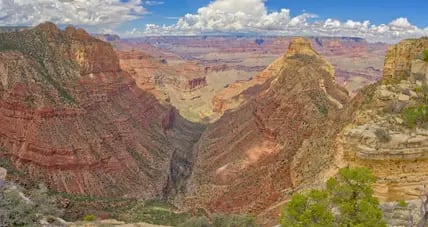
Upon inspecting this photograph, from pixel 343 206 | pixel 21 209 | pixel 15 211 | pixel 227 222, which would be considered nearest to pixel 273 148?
pixel 227 222

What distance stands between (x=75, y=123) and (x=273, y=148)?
33308 millimetres

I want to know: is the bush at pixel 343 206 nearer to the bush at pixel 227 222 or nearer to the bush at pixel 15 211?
the bush at pixel 15 211

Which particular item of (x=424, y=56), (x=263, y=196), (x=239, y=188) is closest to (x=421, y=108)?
(x=424, y=56)

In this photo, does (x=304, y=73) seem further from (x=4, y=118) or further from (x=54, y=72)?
(x=4, y=118)

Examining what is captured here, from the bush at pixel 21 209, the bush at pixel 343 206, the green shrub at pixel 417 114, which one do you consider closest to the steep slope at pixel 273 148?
the green shrub at pixel 417 114

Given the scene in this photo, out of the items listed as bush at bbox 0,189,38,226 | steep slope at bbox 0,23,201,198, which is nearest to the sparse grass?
steep slope at bbox 0,23,201,198

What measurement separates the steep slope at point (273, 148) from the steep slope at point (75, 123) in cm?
994

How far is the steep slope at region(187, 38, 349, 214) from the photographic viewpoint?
55.0 meters

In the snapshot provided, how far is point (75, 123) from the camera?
7756 cm

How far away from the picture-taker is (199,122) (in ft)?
541

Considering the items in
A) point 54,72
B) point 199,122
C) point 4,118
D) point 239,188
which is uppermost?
point 54,72

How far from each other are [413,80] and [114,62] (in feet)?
267

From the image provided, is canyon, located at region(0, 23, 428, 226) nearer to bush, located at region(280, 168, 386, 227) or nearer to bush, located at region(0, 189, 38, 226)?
bush, located at region(280, 168, 386, 227)

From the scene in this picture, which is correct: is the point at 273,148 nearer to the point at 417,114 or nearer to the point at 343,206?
the point at 417,114
